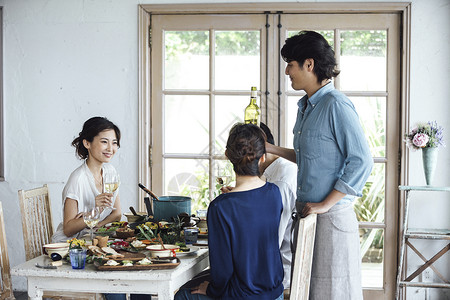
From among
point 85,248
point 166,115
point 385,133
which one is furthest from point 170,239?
point 385,133

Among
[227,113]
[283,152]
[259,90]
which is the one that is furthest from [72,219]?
[259,90]

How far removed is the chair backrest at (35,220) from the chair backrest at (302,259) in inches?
59.4

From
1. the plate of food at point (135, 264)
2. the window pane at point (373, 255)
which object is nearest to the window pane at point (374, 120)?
the window pane at point (373, 255)

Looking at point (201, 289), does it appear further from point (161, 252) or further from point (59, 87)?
point (59, 87)

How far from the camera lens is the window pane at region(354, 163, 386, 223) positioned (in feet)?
13.6

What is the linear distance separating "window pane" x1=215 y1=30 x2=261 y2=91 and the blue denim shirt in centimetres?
177

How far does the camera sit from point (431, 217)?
405 centimetres

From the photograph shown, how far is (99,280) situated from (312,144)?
1.00 meters

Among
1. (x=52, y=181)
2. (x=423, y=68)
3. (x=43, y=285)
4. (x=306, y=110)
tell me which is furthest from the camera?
(x=52, y=181)

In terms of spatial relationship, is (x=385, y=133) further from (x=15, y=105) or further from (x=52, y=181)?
(x=15, y=105)

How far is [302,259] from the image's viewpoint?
197 cm

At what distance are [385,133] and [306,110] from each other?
5.84 feet

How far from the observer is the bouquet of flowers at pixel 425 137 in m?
3.79

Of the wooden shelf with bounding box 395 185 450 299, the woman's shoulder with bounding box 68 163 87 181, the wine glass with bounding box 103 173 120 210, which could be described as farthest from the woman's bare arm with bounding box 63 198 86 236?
the wooden shelf with bounding box 395 185 450 299
